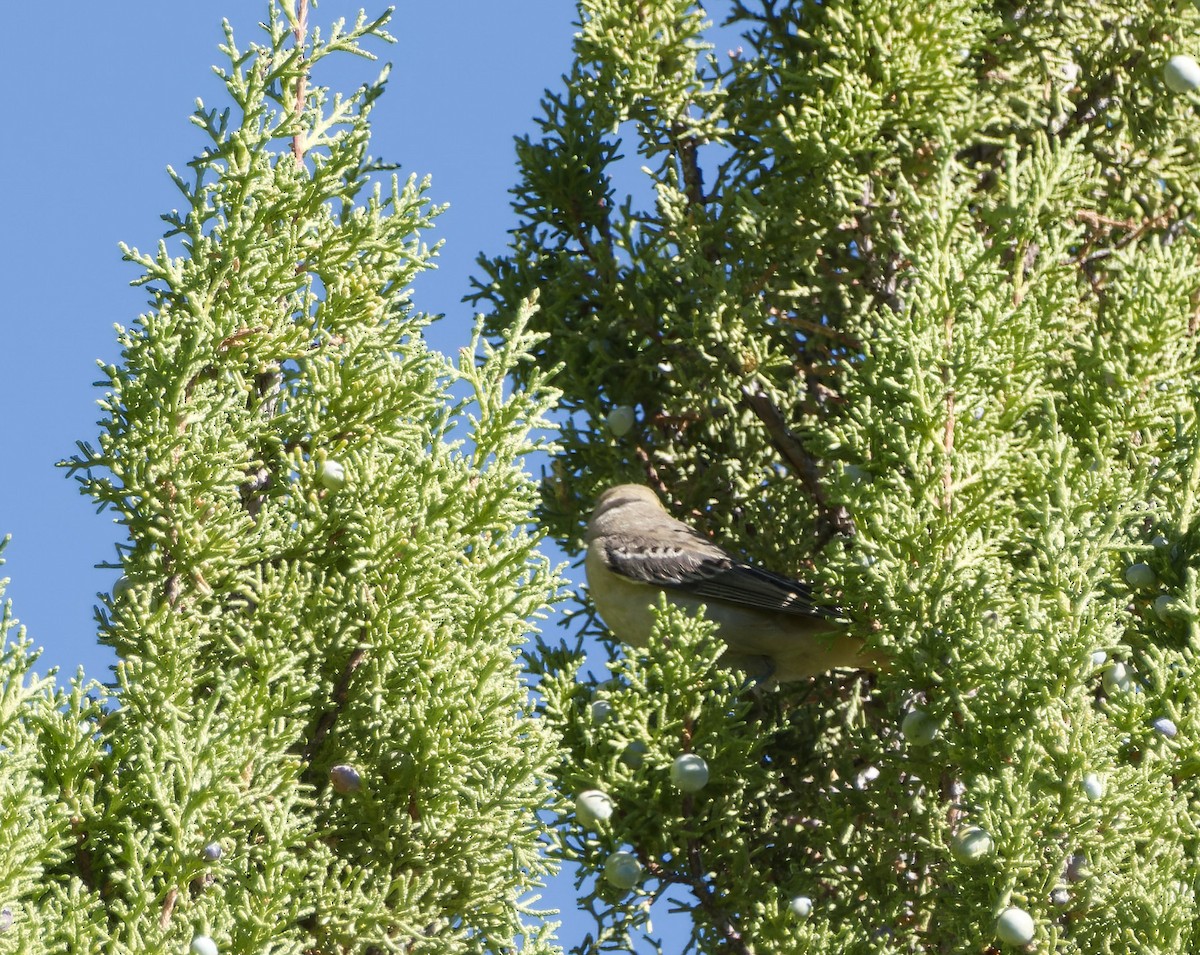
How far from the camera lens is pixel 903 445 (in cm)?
483

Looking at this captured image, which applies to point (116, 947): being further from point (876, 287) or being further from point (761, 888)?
point (876, 287)

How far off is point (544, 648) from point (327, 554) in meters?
1.59

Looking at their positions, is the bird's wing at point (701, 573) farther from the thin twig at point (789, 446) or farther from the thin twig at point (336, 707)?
the thin twig at point (336, 707)

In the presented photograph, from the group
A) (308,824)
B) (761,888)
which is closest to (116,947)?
(308,824)

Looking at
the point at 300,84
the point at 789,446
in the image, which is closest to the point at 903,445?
the point at 789,446

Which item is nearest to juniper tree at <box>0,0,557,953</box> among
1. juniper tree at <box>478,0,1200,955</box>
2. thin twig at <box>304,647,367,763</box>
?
thin twig at <box>304,647,367,763</box>

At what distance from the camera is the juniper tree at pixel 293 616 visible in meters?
3.64

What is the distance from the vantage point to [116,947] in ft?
11.1

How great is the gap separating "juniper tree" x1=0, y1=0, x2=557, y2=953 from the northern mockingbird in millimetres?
1903

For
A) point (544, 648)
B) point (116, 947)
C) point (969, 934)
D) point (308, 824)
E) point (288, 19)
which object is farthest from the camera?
point (544, 648)

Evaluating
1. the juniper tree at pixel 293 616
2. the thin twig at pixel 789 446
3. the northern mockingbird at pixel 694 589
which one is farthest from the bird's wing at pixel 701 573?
the juniper tree at pixel 293 616

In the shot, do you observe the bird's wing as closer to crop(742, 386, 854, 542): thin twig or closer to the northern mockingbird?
the northern mockingbird

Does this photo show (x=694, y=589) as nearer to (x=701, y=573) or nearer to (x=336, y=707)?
(x=701, y=573)

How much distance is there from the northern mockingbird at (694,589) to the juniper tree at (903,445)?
171 millimetres
